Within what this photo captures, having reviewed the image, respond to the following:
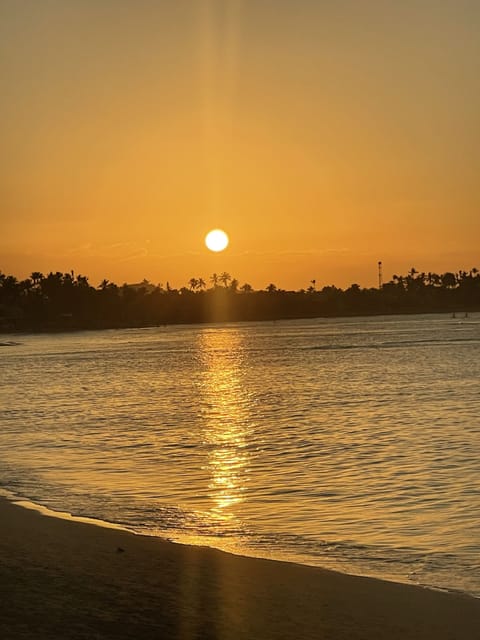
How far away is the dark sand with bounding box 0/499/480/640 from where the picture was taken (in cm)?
869

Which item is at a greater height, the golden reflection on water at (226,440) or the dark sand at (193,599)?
the dark sand at (193,599)

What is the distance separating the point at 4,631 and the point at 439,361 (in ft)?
243

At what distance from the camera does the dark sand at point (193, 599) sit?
8688mm

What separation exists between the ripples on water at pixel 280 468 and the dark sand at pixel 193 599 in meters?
1.11

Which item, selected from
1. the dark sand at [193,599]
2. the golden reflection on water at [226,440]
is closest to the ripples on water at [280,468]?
the golden reflection on water at [226,440]

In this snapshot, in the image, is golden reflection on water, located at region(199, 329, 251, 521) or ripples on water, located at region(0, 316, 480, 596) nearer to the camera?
ripples on water, located at region(0, 316, 480, 596)

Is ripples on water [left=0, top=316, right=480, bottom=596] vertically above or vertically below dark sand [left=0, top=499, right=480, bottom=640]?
below

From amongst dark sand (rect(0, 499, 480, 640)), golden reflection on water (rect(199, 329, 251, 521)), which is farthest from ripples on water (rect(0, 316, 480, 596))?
dark sand (rect(0, 499, 480, 640))

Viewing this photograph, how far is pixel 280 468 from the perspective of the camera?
22438 mm

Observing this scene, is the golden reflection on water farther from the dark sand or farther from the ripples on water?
the dark sand

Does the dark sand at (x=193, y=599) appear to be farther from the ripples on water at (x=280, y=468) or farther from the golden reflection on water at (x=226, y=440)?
the golden reflection on water at (x=226, y=440)

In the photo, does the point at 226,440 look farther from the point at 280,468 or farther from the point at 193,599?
the point at 193,599

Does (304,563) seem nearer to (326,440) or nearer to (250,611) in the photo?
(250,611)

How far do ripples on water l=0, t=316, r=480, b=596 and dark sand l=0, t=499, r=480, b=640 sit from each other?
1114mm
